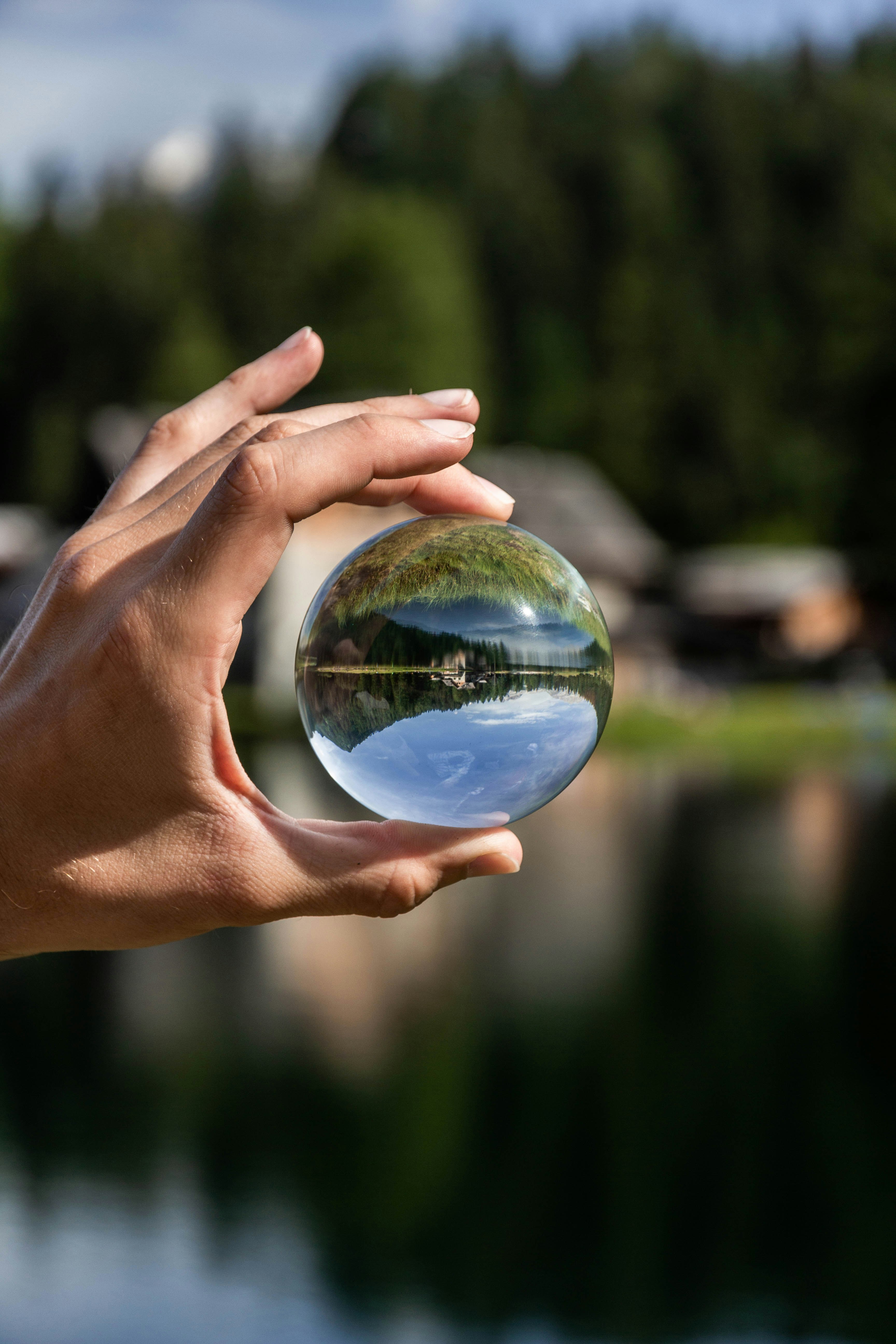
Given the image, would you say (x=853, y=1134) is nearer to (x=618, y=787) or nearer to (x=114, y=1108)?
(x=114, y=1108)

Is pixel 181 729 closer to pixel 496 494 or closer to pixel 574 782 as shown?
pixel 496 494

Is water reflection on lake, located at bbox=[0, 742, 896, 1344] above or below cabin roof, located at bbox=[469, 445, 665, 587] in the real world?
below

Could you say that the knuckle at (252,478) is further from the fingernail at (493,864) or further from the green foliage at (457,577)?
the fingernail at (493,864)

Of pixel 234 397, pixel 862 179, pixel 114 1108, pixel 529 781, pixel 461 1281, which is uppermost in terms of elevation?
pixel 862 179

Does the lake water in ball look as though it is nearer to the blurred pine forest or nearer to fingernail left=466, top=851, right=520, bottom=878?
fingernail left=466, top=851, right=520, bottom=878

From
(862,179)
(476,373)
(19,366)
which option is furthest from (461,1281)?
(862,179)

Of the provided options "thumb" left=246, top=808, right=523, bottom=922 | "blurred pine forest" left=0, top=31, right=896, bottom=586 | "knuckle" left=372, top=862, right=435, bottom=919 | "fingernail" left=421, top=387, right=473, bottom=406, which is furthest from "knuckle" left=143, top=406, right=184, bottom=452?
"blurred pine forest" left=0, top=31, right=896, bottom=586

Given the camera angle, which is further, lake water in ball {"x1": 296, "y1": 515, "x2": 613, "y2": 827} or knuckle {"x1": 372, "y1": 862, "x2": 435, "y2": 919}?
lake water in ball {"x1": 296, "y1": 515, "x2": 613, "y2": 827}
